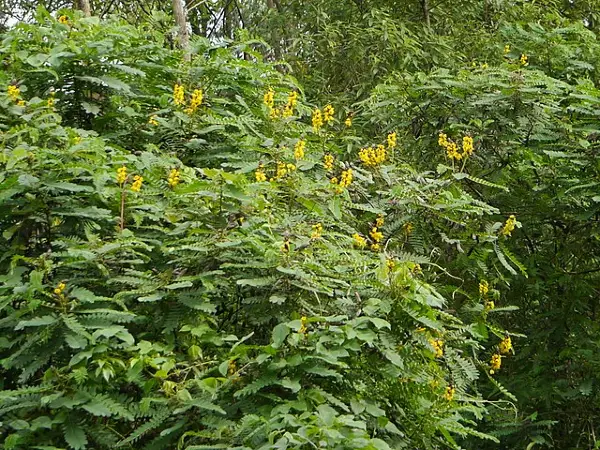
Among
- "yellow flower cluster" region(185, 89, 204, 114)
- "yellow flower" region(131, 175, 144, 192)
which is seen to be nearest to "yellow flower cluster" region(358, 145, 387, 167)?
"yellow flower cluster" region(185, 89, 204, 114)

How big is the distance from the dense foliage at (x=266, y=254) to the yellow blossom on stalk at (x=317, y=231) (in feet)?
0.05

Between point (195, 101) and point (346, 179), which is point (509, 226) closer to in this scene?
point (346, 179)

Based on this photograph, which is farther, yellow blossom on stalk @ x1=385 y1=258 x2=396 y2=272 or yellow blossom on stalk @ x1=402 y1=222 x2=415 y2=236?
yellow blossom on stalk @ x1=402 y1=222 x2=415 y2=236

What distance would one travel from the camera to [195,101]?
3.57 m

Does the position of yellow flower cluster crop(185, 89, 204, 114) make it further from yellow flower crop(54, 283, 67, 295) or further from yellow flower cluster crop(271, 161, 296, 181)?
yellow flower crop(54, 283, 67, 295)

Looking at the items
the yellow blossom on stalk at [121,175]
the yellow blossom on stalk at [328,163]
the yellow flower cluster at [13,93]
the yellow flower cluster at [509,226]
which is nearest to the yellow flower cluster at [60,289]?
the yellow blossom on stalk at [121,175]

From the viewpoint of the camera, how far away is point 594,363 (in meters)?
4.62

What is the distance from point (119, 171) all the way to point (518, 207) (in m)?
2.41

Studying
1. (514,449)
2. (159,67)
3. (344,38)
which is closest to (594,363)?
(514,449)

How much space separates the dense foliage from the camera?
2.53 meters

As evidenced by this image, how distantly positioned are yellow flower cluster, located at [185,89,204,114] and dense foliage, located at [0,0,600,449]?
0.13 ft

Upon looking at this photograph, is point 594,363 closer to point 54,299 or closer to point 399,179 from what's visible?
point 399,179

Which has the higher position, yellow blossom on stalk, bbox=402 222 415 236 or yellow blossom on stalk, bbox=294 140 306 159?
yellow blossom on stalk, bbox=294 140 306 159

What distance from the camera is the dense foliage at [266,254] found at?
2.53 meters
